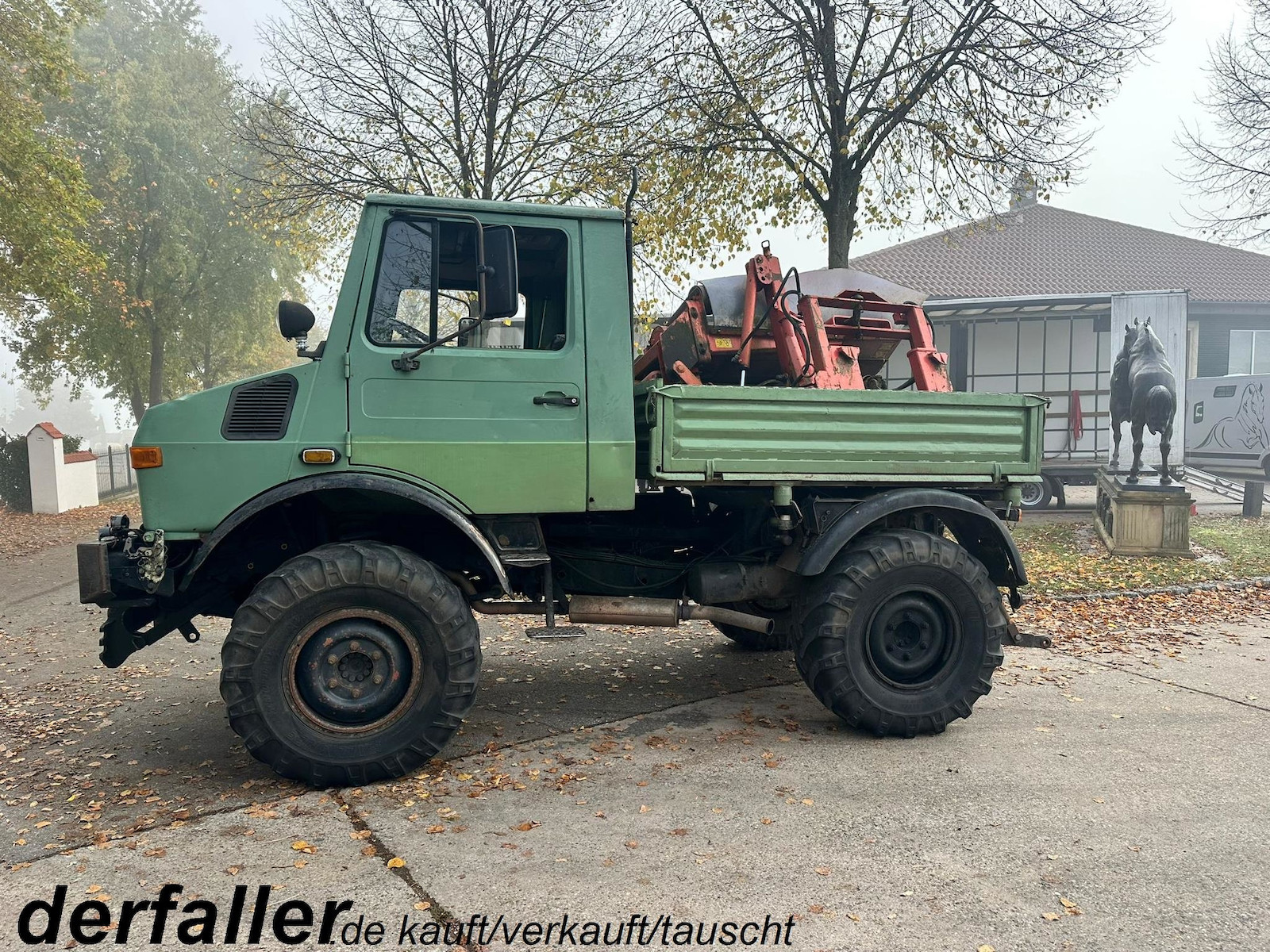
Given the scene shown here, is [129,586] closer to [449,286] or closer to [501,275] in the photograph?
[449,286]

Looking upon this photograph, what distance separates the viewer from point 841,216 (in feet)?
35.6

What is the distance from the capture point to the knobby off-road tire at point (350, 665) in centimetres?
408

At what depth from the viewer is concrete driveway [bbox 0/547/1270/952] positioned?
3.09 meters

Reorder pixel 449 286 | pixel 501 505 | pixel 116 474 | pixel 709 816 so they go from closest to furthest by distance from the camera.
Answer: pixel 709 816, pixel 501 505, pixel 449 286, pixel 116 474

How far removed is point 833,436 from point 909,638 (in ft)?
3.98

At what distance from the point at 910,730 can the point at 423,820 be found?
257 centimetres

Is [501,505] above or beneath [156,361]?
beneath

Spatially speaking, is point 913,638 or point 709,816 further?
point 913,638

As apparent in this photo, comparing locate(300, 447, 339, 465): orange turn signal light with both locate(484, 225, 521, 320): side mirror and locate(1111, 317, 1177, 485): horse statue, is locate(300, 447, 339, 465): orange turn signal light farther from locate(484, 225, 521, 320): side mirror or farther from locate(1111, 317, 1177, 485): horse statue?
locate(1111, 317, 1177, 485): horse statue

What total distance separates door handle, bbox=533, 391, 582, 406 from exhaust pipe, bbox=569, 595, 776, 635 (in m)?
1.12

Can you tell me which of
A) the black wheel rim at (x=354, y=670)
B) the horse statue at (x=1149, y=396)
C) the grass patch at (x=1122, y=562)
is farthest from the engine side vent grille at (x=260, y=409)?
the horse statue at (x=1149, y=396)

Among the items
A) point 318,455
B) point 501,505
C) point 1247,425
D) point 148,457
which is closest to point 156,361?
point 148,457

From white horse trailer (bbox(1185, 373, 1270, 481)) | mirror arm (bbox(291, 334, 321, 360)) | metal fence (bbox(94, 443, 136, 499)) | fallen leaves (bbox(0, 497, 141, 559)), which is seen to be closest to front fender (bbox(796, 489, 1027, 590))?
mirror arm (bbox(291, 334, 321, 360))

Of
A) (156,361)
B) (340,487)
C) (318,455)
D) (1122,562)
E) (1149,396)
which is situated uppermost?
(156,361)
